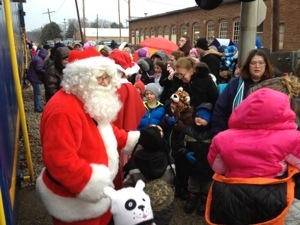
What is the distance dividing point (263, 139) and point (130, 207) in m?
0.96

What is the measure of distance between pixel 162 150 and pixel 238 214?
806 millimetres

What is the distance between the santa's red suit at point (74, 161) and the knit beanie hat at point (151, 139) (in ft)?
0.77

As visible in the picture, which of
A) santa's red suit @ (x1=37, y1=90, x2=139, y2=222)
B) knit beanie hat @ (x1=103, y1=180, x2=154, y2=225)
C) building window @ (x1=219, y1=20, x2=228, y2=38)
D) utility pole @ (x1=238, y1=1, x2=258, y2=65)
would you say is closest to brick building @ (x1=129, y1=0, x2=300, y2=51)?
building window @ (x1=219, y1=20, x2=228, y2=38)

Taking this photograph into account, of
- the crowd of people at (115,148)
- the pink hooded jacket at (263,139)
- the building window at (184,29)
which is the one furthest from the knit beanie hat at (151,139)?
the building window at (184,29)

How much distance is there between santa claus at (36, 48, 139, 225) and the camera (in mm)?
2088

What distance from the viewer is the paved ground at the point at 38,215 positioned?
3.64m

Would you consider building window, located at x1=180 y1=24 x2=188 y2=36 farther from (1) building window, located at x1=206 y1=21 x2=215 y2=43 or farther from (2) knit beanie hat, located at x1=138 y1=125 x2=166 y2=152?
(2) knit beanie hat, located at x1=138 y1=125 x2=166 y2=152

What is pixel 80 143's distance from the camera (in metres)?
2.20

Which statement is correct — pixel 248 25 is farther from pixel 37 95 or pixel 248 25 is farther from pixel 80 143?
pixel 37 95

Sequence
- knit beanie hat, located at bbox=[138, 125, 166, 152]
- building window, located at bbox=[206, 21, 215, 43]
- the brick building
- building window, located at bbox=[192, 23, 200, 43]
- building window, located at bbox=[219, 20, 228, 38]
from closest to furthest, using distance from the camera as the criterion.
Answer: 1. knit beanie hat, located at bbox=[138, 125, 166, 152]
2. the brick building
3. building window, located at bbox=[219, 20, 228, 38]
4. building window, located at bbox=[206, 21, 215, 43]
5. building window, located at bbox=[192, 23, 200, 43]

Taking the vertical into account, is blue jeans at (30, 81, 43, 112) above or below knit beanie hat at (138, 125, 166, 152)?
below

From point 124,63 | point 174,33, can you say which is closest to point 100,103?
point 124,63

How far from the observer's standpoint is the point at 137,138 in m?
2.82

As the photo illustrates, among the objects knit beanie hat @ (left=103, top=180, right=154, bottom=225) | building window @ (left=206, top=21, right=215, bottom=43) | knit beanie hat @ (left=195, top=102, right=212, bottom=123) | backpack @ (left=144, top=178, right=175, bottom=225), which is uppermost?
building window @ (left=206, top=21, right=215, bottom=43)
